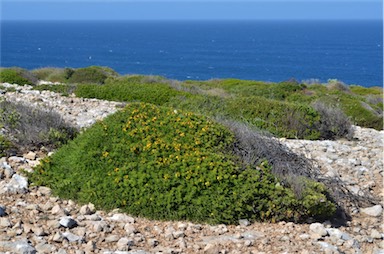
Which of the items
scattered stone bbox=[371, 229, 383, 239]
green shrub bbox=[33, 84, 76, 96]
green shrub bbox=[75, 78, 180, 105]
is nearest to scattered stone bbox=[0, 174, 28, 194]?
scattered stone bbox=[371, 229, 383, 239]

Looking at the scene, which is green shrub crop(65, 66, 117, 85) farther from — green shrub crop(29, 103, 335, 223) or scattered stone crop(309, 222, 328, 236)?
scattered stone crop(309, 222, 328, 236)

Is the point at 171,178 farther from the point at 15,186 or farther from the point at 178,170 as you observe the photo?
the point at 15,186

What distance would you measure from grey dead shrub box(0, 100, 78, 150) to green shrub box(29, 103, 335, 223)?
4.39 feet

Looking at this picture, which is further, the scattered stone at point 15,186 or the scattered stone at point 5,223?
the scattered stone at point 15,186

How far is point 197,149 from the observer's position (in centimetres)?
672

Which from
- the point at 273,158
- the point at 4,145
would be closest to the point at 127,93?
the point at 4,145

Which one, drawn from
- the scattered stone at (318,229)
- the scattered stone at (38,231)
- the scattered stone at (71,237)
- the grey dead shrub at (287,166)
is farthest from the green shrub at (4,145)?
the scattered stone at (318,229)

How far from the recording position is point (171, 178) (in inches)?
249

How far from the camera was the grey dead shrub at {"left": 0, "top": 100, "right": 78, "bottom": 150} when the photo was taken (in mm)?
8375

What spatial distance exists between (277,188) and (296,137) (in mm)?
5872

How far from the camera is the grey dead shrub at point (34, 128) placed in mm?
8375

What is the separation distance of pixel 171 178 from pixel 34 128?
3214 millimetres

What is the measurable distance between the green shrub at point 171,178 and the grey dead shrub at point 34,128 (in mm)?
1338

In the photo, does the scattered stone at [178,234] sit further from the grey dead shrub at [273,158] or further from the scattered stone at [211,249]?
the grey dead shrub at [273,158]
